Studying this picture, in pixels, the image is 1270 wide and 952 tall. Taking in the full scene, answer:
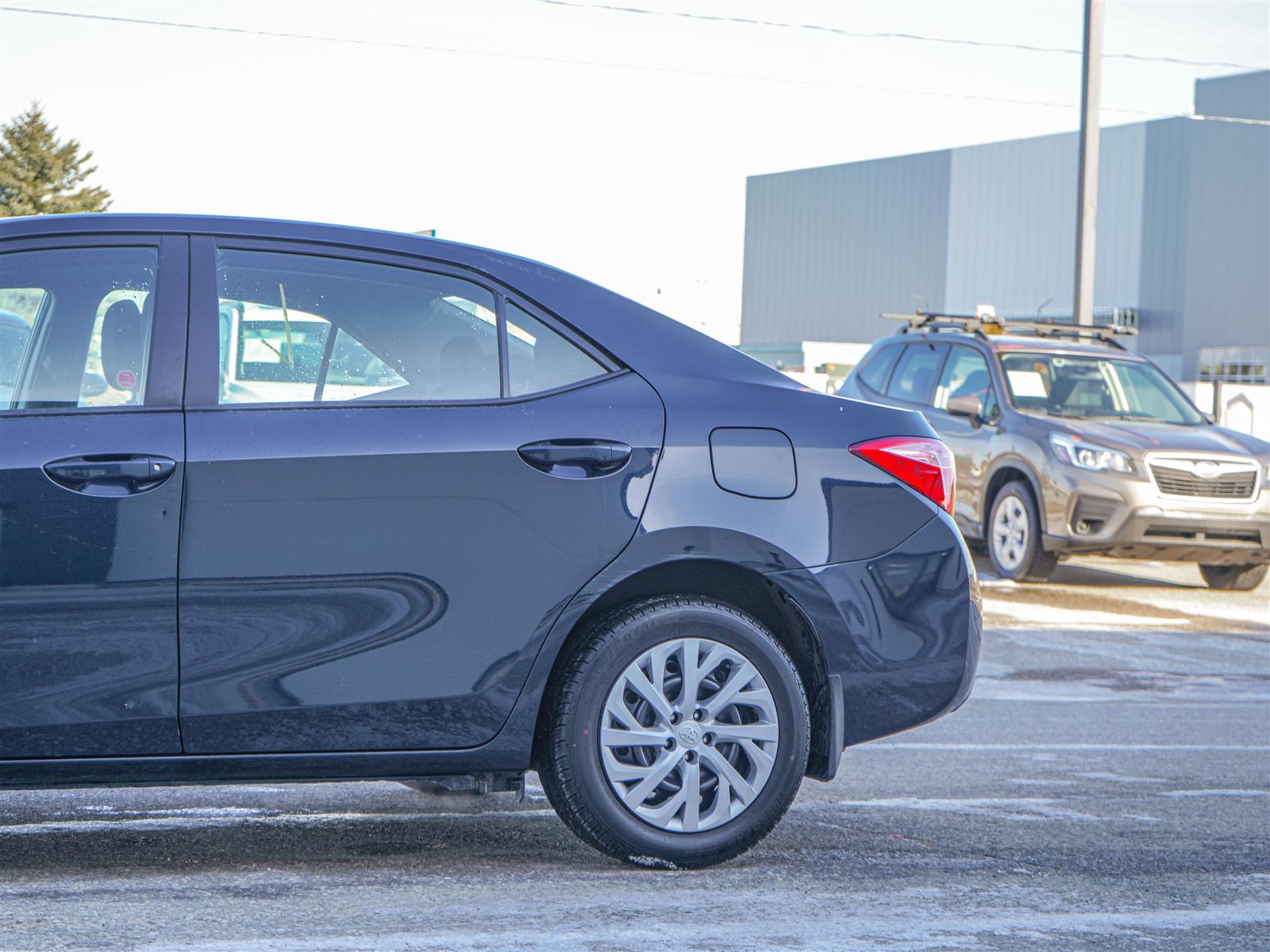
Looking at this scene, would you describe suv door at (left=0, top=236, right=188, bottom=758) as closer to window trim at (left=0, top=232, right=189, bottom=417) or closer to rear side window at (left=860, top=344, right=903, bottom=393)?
window trim at (left=0, top=232, right=189, bottom=417)

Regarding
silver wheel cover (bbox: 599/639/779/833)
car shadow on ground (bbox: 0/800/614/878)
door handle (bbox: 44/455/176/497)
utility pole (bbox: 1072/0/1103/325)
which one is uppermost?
utility pole (bbox: 1072/0/1103/325)

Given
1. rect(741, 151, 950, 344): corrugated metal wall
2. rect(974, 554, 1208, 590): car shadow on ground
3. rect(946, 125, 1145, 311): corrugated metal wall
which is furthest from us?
rect(741, 151, 950, 344): corrugated metal wall

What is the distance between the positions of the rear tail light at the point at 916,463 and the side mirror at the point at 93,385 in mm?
1907

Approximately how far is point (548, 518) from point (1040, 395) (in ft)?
33.1

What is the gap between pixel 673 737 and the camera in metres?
4.35

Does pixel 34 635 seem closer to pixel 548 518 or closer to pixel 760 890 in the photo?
pixel 548 518

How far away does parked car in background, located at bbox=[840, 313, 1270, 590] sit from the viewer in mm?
12617

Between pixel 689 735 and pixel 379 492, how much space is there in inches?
39.2

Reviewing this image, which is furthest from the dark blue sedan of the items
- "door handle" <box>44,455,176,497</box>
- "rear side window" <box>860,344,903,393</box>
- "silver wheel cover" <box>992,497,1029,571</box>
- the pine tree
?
the pine tree

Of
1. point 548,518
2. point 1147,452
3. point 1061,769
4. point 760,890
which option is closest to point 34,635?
point 548,518

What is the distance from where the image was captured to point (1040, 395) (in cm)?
1372

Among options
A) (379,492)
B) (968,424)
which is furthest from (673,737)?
(968,424)

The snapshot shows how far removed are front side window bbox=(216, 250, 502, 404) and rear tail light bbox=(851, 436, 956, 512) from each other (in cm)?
102

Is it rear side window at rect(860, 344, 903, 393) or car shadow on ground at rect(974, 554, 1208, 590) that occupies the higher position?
rear side window at rect(860, 344, 903, 393)
